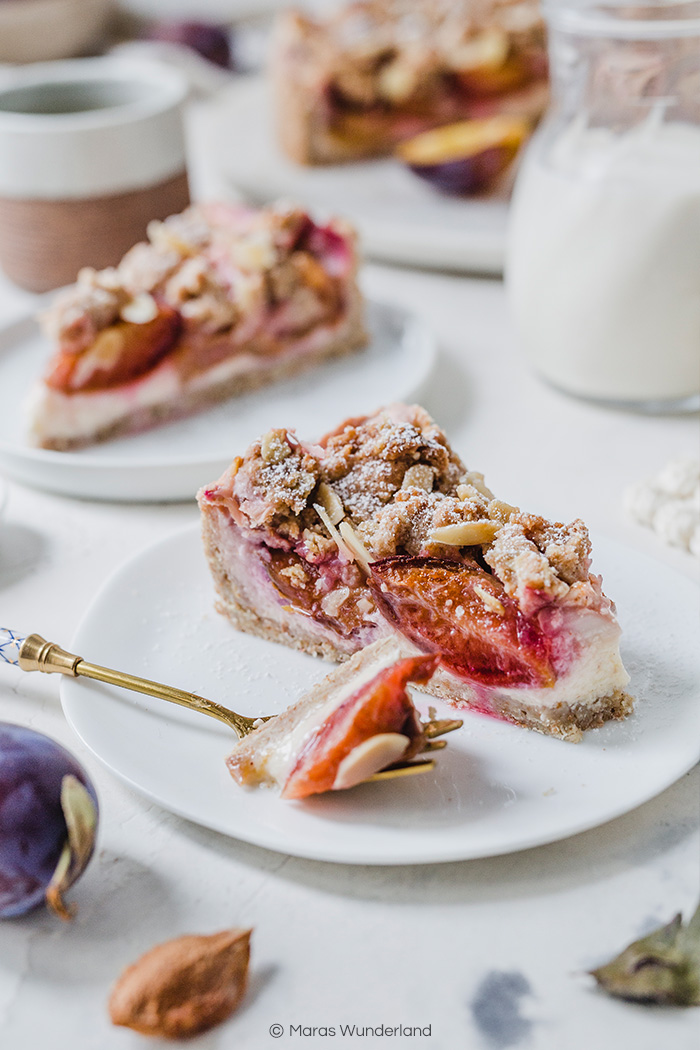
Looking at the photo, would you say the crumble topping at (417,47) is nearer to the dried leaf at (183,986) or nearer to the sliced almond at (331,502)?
the sliced almond at (331,502)

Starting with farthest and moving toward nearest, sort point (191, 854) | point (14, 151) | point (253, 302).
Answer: point (14, 151)
point (253, 302)
point (191, 854)

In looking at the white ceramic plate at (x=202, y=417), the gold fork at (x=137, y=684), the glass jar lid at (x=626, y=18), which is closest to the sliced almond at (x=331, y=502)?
the gold fork at (x=137, y=684)

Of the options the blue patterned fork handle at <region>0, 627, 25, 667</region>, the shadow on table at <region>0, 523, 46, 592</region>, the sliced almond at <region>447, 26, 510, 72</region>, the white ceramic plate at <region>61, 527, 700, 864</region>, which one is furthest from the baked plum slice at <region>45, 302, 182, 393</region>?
the sliced almond at <region>447, 26, 510, 72</region>

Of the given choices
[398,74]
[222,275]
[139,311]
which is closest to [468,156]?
[398,74]

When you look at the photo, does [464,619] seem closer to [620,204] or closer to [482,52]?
[620,204]

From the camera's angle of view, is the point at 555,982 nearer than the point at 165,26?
Yes

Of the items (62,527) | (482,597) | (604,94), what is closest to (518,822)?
(482,597)

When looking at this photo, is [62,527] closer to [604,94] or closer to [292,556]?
[292,556]

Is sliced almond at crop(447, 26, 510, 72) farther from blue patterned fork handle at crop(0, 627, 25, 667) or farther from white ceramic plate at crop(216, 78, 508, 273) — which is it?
blue patterned fork handle at crop(0, 627, 25, 667)
